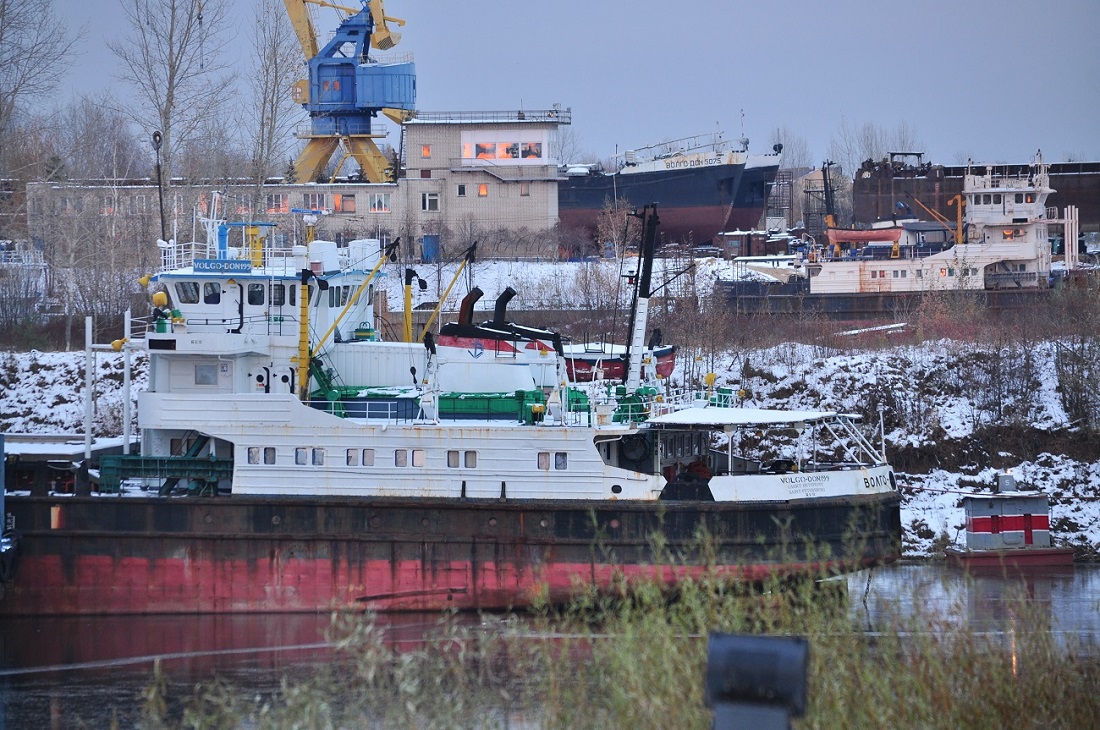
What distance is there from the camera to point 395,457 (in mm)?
22719

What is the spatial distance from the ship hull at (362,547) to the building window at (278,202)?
24.3 meters

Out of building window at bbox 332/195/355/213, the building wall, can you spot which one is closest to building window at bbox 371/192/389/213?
the building wall

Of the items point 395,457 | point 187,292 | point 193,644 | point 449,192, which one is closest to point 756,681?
point 395,457

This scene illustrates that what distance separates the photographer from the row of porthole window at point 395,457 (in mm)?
22547

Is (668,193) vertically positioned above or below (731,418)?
above

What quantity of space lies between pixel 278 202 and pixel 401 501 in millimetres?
30196

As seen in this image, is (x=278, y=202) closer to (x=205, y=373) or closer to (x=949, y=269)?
(x=949, y=269)

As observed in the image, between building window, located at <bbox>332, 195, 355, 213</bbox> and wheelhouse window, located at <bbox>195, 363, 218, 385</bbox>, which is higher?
building window, located at <bbox>332, 195, 355, 213</bbox>

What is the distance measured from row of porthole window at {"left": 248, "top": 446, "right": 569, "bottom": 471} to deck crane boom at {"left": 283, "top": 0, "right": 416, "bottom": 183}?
92.9 ft

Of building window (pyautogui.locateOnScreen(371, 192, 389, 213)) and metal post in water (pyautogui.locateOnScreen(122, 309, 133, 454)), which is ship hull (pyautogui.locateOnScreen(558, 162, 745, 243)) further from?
metal post in water (pyautogui.locateOnScreen(122, 309, 133, 454))

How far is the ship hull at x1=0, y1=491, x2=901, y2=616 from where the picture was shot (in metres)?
22.0

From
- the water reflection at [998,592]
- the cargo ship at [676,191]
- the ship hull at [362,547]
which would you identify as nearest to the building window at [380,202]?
the cargo ship at [676,191]

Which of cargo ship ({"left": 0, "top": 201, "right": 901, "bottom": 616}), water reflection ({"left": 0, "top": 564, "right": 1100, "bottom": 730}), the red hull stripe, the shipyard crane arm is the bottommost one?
water reflection ({"left": 0, "top": 564, "right": 1100, "bottom": 730})

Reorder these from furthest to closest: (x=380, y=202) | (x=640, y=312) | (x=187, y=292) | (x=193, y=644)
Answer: (x=380, y=202), (x=187, y=292), (x=640, y=312), (x=193, y=644)
